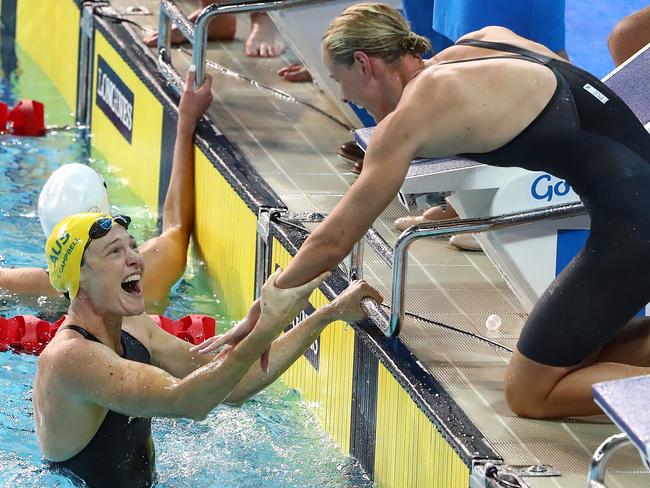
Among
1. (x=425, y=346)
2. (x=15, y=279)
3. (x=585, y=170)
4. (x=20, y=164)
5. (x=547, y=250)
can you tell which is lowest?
(x=20, y=164)

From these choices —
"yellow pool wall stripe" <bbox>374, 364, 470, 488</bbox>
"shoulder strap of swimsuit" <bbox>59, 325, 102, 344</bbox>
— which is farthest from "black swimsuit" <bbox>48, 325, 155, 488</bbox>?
"yellow pool wall stripe" <bbox>374, 364, 470, 488</bbox>

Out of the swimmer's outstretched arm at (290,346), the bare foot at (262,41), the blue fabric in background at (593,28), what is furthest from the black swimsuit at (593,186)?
the blue fabric in background at (593,28)

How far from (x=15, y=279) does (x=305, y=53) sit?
1.77 metres

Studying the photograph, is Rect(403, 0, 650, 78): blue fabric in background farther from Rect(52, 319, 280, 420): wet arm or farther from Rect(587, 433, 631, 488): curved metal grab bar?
Rect(587, 433, 631, 488): curved metal grab bar

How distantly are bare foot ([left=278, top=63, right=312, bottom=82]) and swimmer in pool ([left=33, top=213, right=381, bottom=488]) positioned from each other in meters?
3.01

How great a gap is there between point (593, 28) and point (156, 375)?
610cm

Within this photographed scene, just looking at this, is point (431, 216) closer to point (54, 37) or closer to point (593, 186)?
point (593, 186)

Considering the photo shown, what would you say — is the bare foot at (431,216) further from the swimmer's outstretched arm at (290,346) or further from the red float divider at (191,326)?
the swimmer's outstretched arm at (290,346)

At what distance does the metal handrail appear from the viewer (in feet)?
12.0

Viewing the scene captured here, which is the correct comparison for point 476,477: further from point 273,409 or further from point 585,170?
point 273,409

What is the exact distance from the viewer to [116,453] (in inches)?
137

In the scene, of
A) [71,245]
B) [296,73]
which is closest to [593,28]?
[296,73]

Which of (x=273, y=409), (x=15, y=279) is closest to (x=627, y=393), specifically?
(x=273, y=409)

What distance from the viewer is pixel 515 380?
3555 mm
